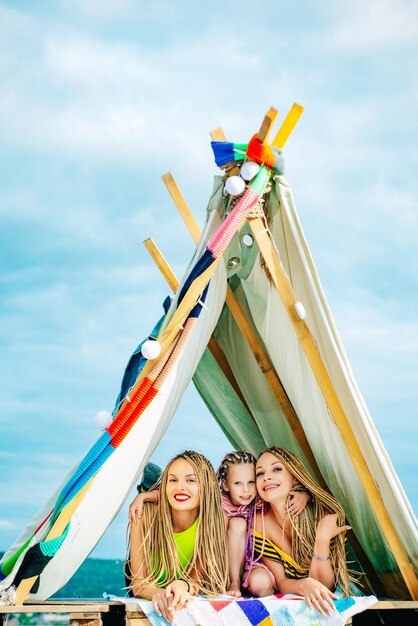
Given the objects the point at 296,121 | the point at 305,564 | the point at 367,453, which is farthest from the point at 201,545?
the point at 296,121

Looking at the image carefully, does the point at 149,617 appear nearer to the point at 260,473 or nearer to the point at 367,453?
the point at 260,473

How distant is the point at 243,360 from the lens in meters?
4.57

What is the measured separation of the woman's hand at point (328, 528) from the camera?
369cm

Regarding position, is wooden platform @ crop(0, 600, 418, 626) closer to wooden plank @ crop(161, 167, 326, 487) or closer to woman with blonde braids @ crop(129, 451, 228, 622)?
woman with blonde braids @ crop(129, 451, 228, 622)

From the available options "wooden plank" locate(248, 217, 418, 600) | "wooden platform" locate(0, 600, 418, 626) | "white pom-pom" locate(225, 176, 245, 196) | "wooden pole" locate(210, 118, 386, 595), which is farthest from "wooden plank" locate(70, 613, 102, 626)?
"white pom-pom" locate(225, 176, 245, 196)

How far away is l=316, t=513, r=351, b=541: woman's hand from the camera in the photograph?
145 inches

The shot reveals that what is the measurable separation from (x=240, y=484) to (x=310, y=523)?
0.41m

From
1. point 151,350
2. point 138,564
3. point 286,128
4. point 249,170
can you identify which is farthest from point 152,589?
point 286,128

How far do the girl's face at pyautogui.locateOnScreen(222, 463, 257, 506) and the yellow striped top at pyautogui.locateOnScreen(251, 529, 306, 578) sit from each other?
8.7 inches

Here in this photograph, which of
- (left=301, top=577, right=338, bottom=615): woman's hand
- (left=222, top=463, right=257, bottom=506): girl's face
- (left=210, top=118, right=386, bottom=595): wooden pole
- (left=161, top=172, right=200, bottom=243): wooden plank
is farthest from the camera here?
(left=161, top=172, right=200, bottom=243): wooden plank

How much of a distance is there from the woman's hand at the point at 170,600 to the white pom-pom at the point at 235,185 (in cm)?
185

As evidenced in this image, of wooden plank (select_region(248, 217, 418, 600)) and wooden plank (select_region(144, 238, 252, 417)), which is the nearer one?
wooden plank (select_region(248, 217, 418, 600))

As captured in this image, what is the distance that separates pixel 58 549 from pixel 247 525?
98 centimetres

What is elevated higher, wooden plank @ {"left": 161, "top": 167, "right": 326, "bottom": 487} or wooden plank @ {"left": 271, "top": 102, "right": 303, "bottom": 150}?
wooden plank @ {"left": 271, "top": 102, "right": 303, "bottom": 150}
